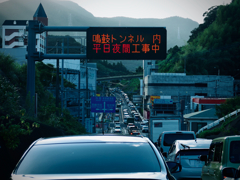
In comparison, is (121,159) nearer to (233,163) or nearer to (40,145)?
(40,145)

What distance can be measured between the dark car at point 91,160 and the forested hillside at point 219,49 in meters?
109

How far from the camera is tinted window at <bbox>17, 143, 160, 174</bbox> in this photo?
3.53 metres

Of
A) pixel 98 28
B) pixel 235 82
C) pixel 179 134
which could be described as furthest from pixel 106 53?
pixel 235 82

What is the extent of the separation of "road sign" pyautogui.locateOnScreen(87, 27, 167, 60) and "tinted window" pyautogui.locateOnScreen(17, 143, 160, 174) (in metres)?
15.2

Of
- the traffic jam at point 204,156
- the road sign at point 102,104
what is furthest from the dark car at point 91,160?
the road sign at point 102,104

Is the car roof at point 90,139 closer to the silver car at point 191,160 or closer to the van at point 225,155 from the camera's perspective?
the van at point 225,155

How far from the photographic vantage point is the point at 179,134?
16156 millimetres

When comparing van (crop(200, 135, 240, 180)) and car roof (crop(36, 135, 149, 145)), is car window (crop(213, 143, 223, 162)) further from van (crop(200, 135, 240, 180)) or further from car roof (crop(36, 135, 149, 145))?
car roof (crop(36, 135, 149, 145))

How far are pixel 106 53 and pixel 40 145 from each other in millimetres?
15332

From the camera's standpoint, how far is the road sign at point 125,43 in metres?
19.1

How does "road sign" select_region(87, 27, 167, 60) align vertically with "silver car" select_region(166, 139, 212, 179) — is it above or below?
above

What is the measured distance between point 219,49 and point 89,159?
119 m

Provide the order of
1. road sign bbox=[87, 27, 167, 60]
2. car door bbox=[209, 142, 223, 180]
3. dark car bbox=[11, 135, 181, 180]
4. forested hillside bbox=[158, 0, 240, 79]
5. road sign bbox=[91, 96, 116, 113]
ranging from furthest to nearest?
forested hillside bbox=[158, 0, 240, 79] < road sign bbox=[91, 96, 116, 113] < road sign bbox=[87, 27, 167, 60] < car door bbox=[209, 142, 223, 180] < dark car bbox=[11, 135, 181, 180]

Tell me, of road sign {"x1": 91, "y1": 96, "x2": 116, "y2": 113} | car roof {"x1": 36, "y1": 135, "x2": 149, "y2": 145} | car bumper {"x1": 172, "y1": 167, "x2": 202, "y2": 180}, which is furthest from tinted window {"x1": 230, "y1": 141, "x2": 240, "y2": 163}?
road sign {"x1": 91, "y1": 96, "x2": 116, "y2": 113}
